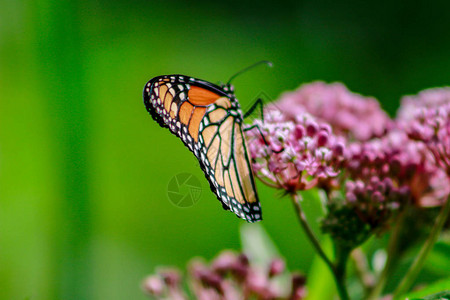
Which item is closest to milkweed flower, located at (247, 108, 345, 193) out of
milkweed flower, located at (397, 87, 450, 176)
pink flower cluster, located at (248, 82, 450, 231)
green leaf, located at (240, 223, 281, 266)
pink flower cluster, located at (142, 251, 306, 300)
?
pink flower cluster, located at (248, 82, 450, 231)

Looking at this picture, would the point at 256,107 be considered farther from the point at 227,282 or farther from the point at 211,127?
the point at 227,282

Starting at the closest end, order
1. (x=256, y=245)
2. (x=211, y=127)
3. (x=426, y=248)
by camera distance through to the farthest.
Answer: (x=426, y=248)
(x=211, y=127)
(x=256, y=245)

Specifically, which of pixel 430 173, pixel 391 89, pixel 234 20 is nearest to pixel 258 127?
pixel 430 173

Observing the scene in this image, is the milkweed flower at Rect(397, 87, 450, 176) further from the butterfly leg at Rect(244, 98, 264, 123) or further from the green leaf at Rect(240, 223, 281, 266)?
the green leaf at Rect(240, 223, 281, 266)

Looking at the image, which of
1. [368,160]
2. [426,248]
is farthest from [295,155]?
[426,248]

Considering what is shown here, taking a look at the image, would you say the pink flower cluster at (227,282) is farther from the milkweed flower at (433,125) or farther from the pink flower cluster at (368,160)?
the milkweed flower at (433,125)

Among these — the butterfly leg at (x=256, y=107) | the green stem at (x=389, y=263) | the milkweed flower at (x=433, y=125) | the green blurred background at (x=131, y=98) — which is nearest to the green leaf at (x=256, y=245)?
the green blurred background at (x=131, y=98)

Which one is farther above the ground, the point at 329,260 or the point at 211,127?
the point at 211,127
